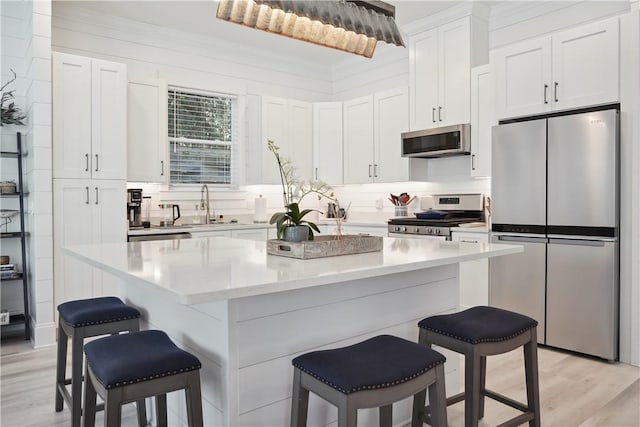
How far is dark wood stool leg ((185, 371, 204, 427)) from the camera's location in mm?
1619

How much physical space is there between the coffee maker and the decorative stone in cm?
277

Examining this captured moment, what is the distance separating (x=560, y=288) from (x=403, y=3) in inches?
114

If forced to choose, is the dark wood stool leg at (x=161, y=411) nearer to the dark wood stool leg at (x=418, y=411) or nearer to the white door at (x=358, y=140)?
the dark wood stool leg at (x=418, y=411)

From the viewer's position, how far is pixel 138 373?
→ 155cm

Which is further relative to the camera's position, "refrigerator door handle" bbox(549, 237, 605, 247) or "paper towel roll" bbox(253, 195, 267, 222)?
"paper towel roll" bbox(253, 195, 267, 222)

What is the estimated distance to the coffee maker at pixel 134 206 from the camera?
450cm

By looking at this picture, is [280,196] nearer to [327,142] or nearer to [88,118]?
[327,142]

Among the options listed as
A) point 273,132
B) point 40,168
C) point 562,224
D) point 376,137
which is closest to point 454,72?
point 376,137

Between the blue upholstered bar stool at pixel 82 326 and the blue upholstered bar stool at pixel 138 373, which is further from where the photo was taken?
the blue upholstered bar stool at pixel 82 326

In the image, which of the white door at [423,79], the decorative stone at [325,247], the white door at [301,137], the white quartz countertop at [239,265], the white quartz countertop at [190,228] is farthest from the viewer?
the white door at [301,137]

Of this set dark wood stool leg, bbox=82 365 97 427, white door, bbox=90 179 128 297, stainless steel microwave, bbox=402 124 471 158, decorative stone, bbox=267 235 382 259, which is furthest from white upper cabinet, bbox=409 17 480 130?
dark wood stool leg, bbox=82 365 97 427

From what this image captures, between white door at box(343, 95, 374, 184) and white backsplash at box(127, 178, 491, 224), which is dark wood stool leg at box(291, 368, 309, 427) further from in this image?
white door at box(343, 95, 374, 184)

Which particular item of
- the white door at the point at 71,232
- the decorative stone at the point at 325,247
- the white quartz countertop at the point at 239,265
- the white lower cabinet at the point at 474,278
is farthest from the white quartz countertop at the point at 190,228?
the decorative stone at the point at 325,247

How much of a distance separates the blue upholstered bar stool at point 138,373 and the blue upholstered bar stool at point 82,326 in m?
A: 0.50
